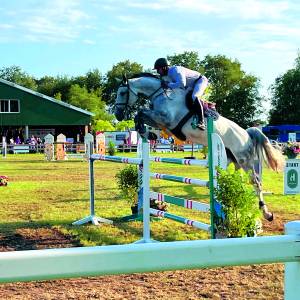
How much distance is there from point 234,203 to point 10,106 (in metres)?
39.4

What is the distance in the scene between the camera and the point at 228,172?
581cm

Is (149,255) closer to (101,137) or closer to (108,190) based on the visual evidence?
(108,190)

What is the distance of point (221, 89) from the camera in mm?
71750

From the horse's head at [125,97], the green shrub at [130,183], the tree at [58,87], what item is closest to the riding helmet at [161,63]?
the horse's head at [125,97]

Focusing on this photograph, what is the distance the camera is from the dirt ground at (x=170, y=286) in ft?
13.4

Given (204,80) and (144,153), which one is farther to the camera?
(204,80)

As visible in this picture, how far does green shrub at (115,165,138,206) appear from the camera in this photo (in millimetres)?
8039

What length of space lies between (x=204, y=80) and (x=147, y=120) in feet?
3.27

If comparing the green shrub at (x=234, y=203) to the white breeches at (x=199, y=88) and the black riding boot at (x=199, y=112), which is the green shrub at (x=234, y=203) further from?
the white breeches at (x=199, y=88)

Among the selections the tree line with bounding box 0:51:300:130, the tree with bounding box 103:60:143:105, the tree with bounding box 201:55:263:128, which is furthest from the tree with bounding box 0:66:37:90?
the tree with bounding box 201:55:263:128

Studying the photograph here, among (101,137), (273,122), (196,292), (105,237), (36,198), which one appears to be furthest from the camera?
(273,122)

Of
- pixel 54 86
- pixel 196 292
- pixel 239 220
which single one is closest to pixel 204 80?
pixel 239 220

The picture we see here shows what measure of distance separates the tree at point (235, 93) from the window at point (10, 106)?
31.4 m

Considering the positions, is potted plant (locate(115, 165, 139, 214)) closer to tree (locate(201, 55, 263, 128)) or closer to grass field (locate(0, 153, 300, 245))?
grass field (locate(0, 153, 300, 245))
